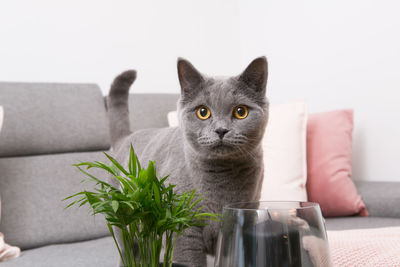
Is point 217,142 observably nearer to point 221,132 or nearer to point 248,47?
point 221,132

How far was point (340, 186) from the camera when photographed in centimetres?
176

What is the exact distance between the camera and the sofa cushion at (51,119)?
64.4 inches

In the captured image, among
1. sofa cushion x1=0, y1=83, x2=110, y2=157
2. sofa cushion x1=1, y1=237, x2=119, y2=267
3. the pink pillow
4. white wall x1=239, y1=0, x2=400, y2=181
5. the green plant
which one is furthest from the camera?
white wall x1=239, y1=0, x2=400, y2=181

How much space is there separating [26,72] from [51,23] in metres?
0.30

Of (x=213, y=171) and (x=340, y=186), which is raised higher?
(x=213, y=171)

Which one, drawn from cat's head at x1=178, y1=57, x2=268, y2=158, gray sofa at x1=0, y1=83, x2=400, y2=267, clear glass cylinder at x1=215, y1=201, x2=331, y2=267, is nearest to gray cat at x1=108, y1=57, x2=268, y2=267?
cat's head at x1=178, y1=57, x2=268, y2=158

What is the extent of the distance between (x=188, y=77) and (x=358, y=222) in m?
1.09

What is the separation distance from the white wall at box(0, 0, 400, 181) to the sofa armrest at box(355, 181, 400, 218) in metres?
0.21

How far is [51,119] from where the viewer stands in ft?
5.66

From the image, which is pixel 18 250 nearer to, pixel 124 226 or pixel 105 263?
pixel 105 263

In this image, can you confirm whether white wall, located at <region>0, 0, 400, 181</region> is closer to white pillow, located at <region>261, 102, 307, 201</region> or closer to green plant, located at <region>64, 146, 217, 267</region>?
white pillow, located at <region>261, 102, 307, 201</region>

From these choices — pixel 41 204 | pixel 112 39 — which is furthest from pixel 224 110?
pixel 112 39

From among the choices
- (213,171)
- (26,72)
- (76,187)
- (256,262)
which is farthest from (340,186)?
(26,72)

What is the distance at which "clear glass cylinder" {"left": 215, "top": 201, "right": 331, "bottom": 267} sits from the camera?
0.42 metres
